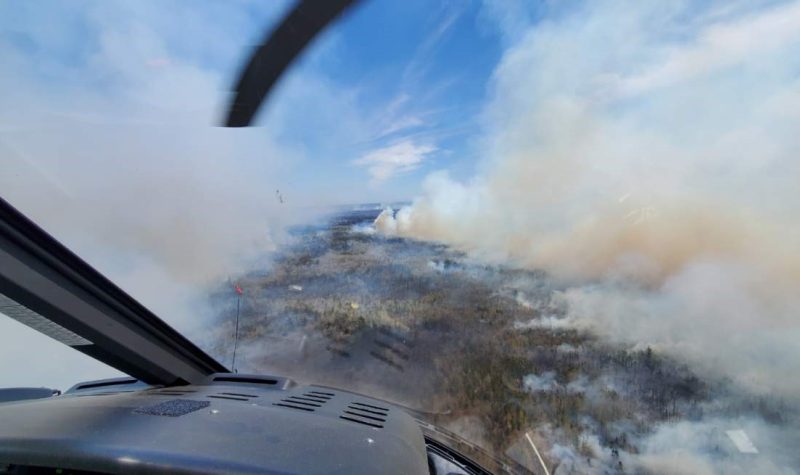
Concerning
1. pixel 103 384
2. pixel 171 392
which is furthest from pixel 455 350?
pixel 103 384

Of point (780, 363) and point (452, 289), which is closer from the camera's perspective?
point (780, 363)

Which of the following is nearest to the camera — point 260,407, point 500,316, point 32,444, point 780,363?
point 32,444

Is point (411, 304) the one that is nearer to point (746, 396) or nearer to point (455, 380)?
point (455, 380)

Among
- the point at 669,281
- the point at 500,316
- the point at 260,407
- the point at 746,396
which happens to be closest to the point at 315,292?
the point at 500,316

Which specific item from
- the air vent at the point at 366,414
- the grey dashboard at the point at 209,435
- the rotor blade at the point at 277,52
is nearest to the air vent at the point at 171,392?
the grey dashboard at the point at 209,435

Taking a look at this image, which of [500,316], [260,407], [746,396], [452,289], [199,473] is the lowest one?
[199,473]

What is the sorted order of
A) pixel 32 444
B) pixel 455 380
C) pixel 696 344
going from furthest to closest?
pixel 455 380 < pixel 696 344 < pixel 32 444

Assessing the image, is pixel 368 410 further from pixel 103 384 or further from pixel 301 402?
pixel 103 384
